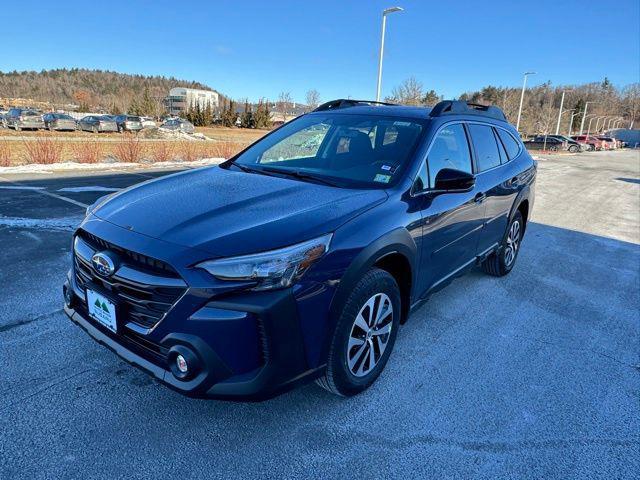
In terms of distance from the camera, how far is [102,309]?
2.31 meters

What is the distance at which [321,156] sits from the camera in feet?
11.4

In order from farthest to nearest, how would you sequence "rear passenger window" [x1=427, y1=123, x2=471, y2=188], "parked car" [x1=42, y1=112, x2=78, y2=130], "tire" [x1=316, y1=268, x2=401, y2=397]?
1. "parked car" [x1=42, y1=112, x2=78, y2=130]
2. "rear passenger window" [x1=427, y1=123, x2=471, y2=188]
3. "tire" [x1=316, y1=268, x2=401, y2=397]

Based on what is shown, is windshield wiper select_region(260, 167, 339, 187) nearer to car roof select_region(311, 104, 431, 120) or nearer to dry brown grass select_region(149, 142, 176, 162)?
car roof select_region(311, 104, 431, 120)

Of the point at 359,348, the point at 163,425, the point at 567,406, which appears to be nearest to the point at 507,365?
the point at 567,406

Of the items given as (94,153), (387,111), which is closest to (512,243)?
(387,111)

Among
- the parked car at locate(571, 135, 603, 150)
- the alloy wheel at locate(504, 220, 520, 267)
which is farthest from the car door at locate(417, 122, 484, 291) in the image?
the parked car at locate(571, 135, 603, 150)

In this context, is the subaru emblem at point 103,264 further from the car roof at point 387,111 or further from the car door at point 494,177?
the car door at point 494,177

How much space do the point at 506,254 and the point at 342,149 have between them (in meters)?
2.61

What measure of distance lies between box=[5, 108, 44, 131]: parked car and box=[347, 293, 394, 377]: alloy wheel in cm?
4255

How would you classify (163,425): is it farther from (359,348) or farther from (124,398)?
(359,348)

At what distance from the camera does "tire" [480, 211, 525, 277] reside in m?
4.80

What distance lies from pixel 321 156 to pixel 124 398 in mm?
2177

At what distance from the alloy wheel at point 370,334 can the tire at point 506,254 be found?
231 cm

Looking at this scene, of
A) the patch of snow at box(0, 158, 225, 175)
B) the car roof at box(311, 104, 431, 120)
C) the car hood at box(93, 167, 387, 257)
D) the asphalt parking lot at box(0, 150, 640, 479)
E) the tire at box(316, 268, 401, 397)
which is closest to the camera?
the car hood at box(93, 167, 387, 257)
